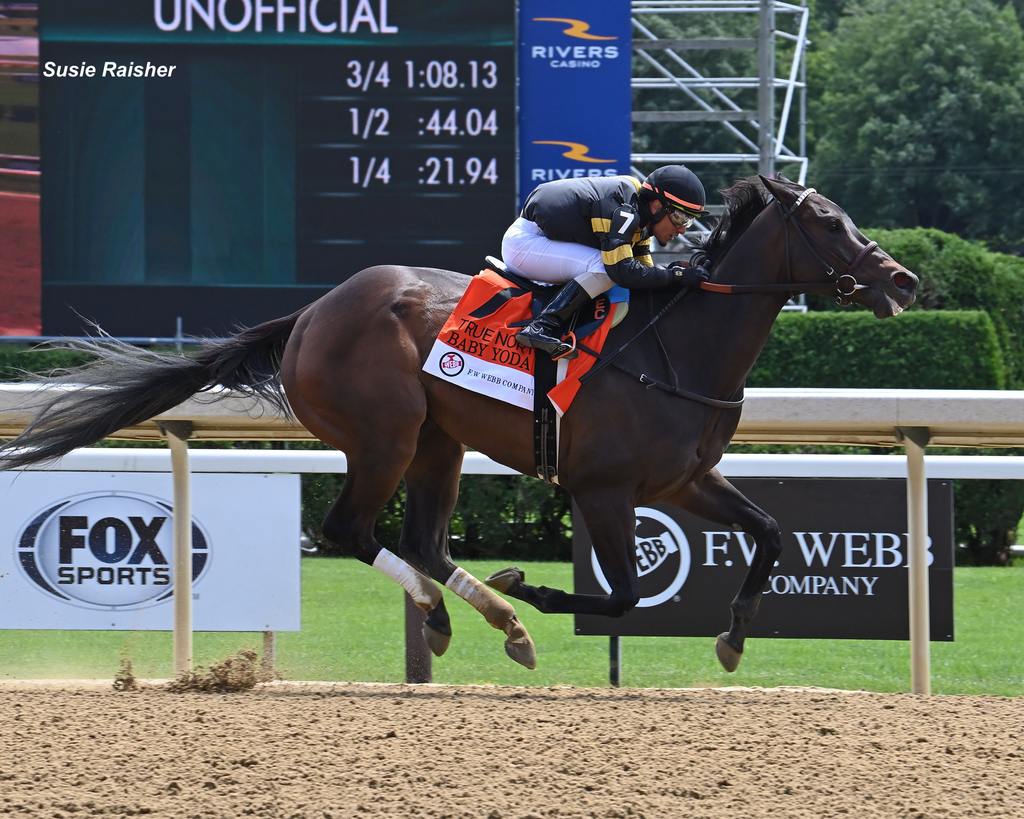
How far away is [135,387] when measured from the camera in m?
5.09

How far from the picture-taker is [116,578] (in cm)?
547

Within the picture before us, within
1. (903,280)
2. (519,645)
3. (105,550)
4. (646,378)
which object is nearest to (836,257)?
(903,280)

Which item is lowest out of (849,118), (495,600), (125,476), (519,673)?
(519,673)

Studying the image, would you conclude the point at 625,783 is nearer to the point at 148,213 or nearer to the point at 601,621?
the point at 601,621

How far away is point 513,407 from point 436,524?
24.3 inches

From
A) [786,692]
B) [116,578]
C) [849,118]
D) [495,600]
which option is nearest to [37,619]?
[116,578]

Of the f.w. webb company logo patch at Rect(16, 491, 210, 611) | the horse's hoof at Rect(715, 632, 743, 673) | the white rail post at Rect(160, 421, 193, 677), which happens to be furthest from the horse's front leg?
the f.w. webb company logo patch at Rect(16, 491, 210, 611)

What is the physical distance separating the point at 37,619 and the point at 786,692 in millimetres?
2685

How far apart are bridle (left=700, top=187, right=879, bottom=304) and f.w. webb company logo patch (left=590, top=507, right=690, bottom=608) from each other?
1.04 m

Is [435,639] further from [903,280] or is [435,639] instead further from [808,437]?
[903,280]

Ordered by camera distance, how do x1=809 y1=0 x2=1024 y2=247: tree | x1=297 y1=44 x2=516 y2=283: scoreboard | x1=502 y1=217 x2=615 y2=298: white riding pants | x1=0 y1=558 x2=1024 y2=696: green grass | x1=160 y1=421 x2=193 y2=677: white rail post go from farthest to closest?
x1=809 y1=0 x2=1024 y2=247: tree
x1=297 y1=44 x2=516 y2=283: scoreboard
x1=0 y1=558 x2=1024 y2=696: green grass
x1=160 y1=421 x2=193 y2=677: white rail post
x1=502 y1=217 x2=615 y2=298: white riding pants

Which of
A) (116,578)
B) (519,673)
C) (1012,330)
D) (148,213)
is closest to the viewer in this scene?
(116,578)

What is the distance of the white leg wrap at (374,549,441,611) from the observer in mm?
4828

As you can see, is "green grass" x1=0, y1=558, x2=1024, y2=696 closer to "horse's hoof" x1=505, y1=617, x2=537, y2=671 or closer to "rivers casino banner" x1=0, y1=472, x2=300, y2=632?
"rivers casino banner" x1=0, y1=472, x2=300, y2=632
